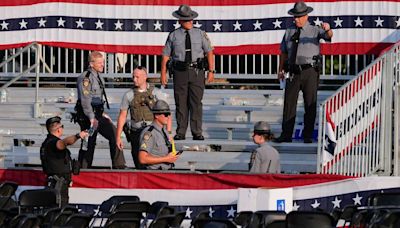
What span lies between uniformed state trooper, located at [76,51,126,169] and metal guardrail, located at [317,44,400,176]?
8.93 feet

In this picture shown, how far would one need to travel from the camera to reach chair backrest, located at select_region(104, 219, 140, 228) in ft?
55.0

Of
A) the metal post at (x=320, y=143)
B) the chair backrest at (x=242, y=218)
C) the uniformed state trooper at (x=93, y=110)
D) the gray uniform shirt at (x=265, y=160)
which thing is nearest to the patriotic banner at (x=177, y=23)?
the metal post at (x=320, y=143)

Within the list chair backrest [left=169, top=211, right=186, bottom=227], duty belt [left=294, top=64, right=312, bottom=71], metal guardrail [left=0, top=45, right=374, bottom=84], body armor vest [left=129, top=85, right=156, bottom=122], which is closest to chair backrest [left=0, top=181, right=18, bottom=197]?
body armor vest [left=129, top=85, right=156, bottom=122]

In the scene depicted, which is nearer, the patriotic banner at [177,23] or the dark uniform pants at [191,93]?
the dark uniform pants at [191,93]

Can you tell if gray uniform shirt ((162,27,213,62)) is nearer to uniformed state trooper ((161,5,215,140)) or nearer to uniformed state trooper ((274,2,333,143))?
uniformed state trooper ((161,5,215,140))

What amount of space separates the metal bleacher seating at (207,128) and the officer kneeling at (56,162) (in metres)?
2.35

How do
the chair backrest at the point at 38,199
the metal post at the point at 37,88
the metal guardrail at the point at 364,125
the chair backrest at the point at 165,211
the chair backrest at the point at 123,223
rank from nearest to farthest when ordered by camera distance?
the chair backrest at the point at 123,223, the chair backrest at the point at 165,211, the chair backrest at the point at 38,199, the metal guardrail at the point at 364,125, the metal post at the point at 37,88

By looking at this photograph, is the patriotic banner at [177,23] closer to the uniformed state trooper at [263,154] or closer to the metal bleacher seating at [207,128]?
the metal bleacher seating at [207,128]

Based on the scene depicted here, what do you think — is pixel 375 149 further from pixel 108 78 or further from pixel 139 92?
pixel 108 78

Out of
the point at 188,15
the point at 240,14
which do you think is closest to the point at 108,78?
the point at 240,14

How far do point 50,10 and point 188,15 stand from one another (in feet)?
13.6

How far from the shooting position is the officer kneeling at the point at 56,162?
20.5 metres

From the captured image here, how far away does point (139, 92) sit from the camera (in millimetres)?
21484

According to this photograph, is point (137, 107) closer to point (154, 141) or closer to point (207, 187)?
point (154, 141)
